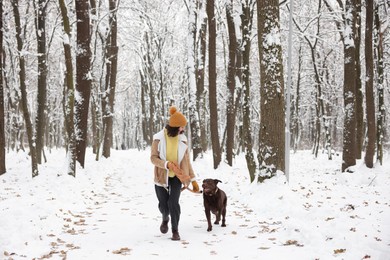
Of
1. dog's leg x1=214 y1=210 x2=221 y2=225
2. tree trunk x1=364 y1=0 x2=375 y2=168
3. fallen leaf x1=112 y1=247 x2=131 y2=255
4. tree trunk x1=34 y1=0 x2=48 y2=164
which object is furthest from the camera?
tree trunk x1=34 y1=0 x2=48 y2=164

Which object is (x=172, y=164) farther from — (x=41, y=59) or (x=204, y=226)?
(x=41, y=59)

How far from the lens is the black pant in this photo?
6137mm

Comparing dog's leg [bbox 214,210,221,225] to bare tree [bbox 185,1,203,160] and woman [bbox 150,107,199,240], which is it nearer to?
woman [bbox 150,107,199,240]

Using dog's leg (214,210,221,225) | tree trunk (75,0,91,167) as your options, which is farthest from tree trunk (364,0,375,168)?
tree trunk (75,0,91,167)

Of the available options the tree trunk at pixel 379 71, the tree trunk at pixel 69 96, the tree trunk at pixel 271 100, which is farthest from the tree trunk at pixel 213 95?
the tree trunk at pixel 271 100

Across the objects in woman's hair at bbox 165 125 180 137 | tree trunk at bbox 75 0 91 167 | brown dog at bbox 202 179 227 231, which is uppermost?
tree trunk at bbox 75 0 91 167

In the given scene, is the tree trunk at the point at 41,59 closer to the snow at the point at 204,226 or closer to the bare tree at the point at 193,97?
the snow at the point at 204,226

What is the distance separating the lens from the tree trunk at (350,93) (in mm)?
14336

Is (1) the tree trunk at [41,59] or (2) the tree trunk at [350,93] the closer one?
(2) the tree trunk at [350,93]

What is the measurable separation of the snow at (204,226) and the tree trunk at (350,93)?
125 inches

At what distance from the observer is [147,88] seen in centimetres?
3616

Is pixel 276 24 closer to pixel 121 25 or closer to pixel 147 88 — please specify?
pixel 121 25

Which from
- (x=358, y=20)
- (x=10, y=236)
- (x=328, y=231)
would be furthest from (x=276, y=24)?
(x=358, y=20)

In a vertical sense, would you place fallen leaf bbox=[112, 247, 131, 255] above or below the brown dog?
below
